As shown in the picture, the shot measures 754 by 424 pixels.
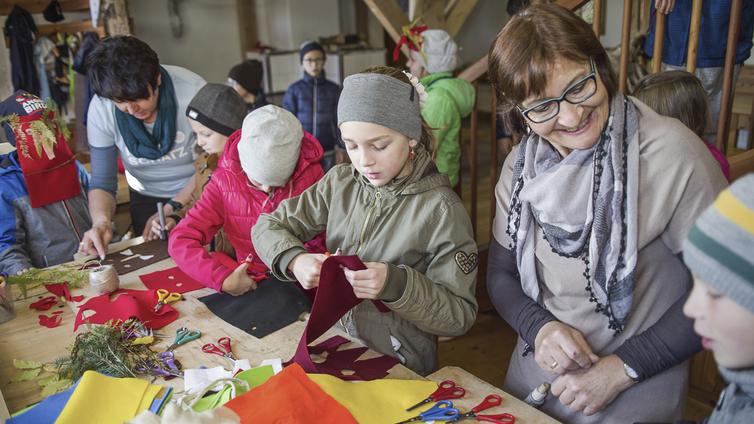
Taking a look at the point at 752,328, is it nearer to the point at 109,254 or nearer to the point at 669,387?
the point at 669,387

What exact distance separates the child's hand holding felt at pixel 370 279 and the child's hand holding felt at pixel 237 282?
583 mm

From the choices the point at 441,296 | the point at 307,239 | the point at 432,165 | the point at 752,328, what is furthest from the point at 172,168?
the point at 752,328

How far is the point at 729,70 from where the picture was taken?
249 centimetres

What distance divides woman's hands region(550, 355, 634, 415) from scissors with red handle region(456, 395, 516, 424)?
165 millimetres

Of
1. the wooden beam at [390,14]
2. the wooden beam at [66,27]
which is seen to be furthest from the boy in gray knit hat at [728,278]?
the wooden beam at [66,27]

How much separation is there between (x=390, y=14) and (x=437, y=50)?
0.47 meters

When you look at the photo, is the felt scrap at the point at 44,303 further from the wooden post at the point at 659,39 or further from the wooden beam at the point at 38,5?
the wooden beam at the point at 38,5

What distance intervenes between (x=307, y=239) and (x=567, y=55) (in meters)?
0.96

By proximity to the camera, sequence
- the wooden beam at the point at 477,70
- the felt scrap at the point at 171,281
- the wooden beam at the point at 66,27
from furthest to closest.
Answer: the wooden beam at the point at 66,27 → the wooden beam at the point at 477,70 → the felt scrap at the point at 171,281

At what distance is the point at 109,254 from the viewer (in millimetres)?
2316

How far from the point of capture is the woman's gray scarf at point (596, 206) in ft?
4.12

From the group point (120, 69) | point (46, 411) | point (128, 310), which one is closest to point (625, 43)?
point (120, 69)

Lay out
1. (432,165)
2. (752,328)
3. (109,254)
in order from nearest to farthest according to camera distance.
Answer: (752,328) < (432,165) < (109,254)

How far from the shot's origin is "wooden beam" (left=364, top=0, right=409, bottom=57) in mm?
3932
